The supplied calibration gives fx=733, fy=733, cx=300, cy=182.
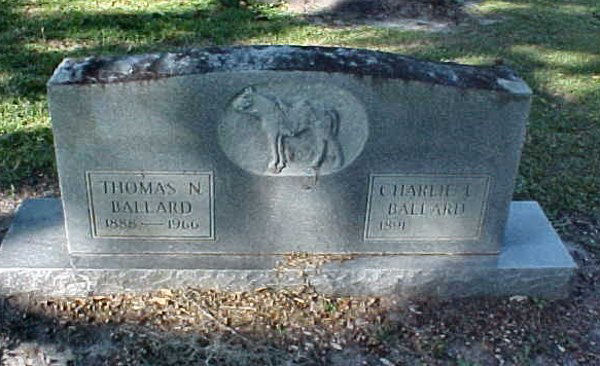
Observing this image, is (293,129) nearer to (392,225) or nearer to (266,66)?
(266,66)

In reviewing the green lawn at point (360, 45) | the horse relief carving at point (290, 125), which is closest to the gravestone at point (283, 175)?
the horse relief carving at point (290, 125)

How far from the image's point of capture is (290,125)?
3.33m

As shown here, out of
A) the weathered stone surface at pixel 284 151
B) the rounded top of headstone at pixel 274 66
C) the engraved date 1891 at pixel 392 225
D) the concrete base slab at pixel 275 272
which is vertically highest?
the rounded top of headstone at pixel 274 66

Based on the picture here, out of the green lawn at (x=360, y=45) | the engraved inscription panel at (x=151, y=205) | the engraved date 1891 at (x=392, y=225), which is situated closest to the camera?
the engraved inscription panel at (x=151, y=205)

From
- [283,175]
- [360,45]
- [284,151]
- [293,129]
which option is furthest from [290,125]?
[360,45]

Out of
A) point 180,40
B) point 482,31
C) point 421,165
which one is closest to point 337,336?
point 421,165

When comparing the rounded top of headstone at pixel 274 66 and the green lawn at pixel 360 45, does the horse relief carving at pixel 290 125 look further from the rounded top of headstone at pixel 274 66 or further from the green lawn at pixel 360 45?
the green lawn at pixel 360 45

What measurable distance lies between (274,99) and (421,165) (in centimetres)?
78

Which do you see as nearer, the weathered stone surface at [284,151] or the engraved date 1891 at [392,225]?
the weathered stone surface at [284,151]

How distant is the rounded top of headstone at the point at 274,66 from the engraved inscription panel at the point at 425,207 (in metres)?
0.48

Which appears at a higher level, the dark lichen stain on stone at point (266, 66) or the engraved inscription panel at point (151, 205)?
the dark lichen stain on stone at point (266, 66)

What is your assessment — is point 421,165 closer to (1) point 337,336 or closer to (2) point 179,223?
(1) point 337,336

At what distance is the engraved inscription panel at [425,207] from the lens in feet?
11.6

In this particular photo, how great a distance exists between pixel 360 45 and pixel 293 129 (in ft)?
14.5
